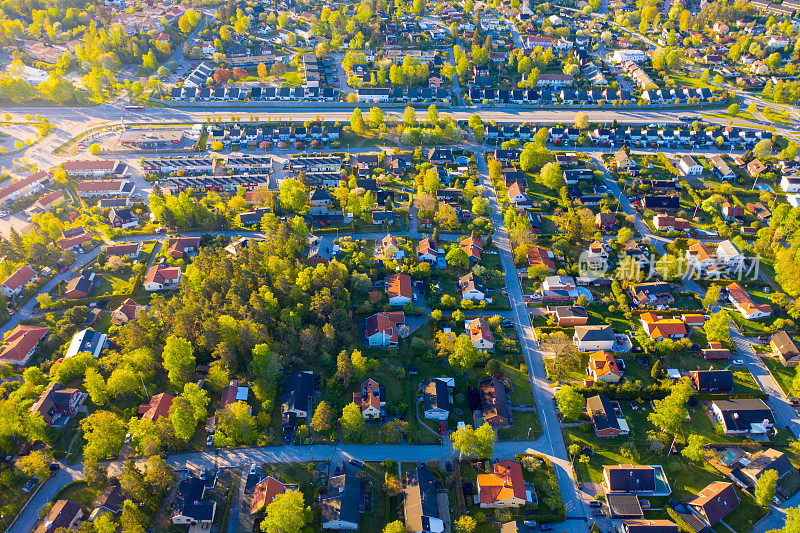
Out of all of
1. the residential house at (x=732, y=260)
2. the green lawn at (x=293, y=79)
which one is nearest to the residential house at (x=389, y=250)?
the residential house at (x=732, y=260)

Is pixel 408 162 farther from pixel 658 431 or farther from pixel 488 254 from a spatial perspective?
pixel 658 431

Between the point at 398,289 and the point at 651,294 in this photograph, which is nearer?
the point at 398,289

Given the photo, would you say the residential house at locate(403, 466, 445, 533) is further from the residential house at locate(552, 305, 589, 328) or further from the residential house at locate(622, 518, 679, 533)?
the residential house at locate(552, 305, 589, 328)

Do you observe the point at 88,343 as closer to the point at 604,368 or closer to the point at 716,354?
the point at 604,368

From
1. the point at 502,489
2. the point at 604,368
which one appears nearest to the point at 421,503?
the point at 502,489

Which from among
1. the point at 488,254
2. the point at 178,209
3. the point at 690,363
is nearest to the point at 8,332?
the point at 178,209

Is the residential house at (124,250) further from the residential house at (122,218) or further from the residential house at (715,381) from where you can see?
the residential house at (715,381)
